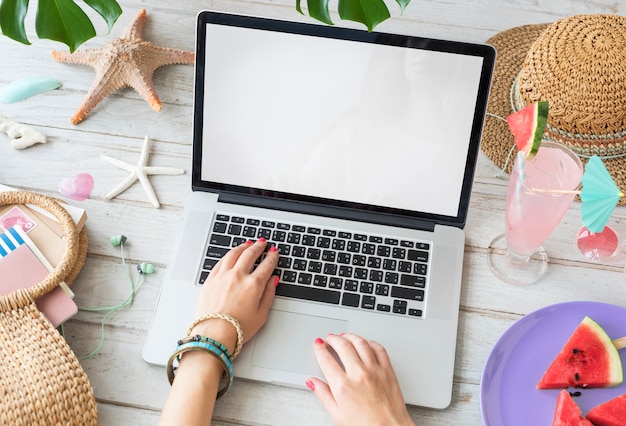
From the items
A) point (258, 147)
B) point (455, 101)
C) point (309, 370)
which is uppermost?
point (455, 101)

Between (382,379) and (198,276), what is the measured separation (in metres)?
0.34

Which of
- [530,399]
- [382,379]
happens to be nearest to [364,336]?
[382,379]

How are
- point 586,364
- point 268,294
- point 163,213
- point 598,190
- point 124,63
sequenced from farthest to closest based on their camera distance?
point 124,63, point 163,213, point 268,294, point 586,364, point 598,190

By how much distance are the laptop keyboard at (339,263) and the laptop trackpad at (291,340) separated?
3 cm

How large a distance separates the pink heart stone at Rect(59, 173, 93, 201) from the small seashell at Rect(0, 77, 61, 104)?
0.22m

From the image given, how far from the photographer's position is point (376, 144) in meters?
1.06

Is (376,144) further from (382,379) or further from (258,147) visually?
(382,379)

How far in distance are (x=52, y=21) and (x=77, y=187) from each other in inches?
12.9

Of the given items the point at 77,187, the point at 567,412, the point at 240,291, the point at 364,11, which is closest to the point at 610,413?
the point at 567,412

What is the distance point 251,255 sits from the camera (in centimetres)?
107

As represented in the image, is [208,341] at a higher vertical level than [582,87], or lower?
lower

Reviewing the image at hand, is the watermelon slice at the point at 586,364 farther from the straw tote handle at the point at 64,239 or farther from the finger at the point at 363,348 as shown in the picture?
the straw tote handle at the point at 64,239

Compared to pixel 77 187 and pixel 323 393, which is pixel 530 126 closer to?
pixel 323 393

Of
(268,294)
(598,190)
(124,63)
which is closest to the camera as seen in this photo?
(598,190)
